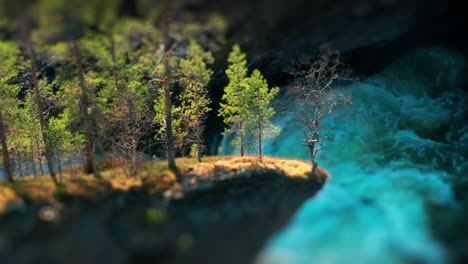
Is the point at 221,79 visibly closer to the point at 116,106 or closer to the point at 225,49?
the point at 225,49

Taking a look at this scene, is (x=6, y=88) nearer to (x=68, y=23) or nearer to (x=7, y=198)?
(x=68, y=23)

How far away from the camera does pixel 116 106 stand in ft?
111

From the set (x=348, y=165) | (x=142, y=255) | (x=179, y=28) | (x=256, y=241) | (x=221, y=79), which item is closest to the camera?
(x=142, y=255)

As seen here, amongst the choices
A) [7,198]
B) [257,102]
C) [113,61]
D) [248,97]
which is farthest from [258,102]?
[7,198]

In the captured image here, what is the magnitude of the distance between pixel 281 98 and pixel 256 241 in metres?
27.4

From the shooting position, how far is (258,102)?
114 feet

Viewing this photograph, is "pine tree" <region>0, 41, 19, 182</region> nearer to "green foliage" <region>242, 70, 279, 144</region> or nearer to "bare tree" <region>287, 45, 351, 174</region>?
"green foliage" <region>242, 70, 279, 144</region>

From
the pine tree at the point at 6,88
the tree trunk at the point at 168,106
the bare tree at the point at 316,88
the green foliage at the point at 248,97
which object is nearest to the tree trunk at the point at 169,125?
the tree trunk at the point at 168,106

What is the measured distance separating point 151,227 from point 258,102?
16.3 metres

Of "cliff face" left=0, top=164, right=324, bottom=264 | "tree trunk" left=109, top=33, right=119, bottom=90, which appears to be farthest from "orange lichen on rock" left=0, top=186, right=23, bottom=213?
"tree trunk" left=109, top=33, right=119, bottom=90

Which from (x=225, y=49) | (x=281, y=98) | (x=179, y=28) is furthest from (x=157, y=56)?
(x=281, y=98)

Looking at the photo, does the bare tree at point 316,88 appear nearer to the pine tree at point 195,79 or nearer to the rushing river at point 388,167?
the rushing river at point 388,167

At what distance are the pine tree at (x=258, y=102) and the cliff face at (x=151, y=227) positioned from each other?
9.56m

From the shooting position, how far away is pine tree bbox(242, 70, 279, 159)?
34.2 meters
